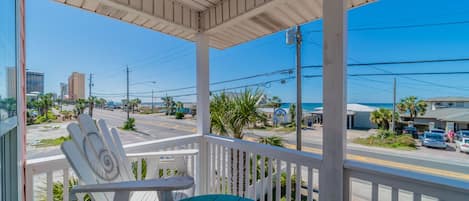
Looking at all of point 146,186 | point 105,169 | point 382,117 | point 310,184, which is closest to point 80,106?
point 105,169

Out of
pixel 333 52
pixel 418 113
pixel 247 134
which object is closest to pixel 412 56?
pixel 418 113

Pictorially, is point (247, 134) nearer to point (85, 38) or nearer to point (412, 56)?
point (412, 56)

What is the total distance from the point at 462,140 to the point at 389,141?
17.8 inches

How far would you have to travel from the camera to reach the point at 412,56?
2.09m

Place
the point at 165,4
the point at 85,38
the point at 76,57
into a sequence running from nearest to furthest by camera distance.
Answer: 1. the point at 165,4
2. the point at 76,57
3. the point at 85,38

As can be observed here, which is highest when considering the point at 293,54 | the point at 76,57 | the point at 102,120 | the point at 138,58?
the point at 293,54

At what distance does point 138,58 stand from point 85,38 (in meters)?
1.23

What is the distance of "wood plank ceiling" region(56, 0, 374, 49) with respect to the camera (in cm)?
206

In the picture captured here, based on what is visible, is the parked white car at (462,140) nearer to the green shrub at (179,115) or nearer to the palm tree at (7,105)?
the palm tree at (7,105)

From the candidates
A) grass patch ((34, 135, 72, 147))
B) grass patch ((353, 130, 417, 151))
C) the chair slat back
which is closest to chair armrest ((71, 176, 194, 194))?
the chair slat back

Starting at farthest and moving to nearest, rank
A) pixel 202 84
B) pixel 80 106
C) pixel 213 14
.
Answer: pixel 202 84 → pixel 213 14 → pixel 80 106

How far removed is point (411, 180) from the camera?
121 cm

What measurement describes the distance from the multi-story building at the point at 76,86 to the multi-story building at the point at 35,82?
27 cm

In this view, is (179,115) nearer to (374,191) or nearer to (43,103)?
(43,103)
